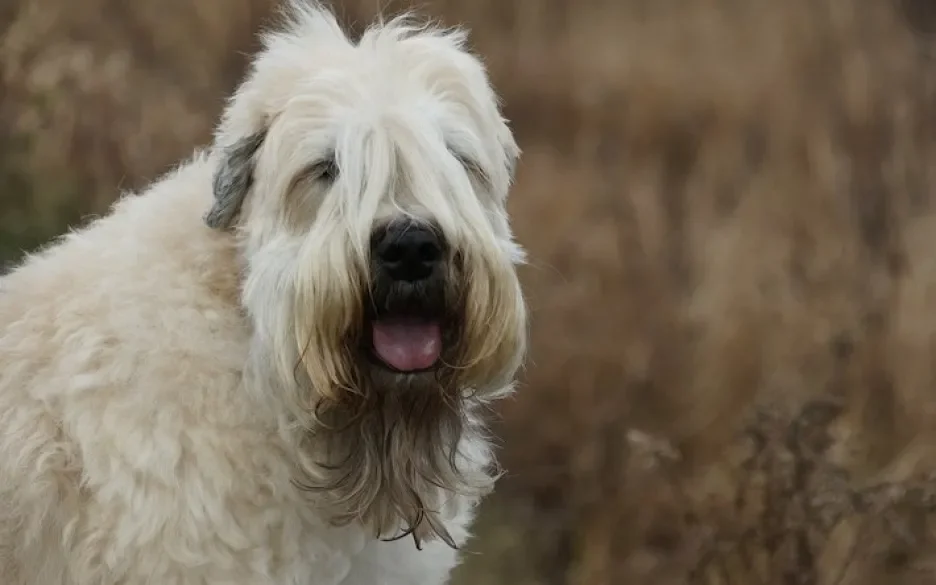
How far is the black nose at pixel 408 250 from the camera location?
Answer: 131 centimetres

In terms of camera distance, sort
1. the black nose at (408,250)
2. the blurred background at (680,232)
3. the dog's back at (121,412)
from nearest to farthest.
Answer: the black nose at (408,250) < the dog's back at (121,412) < the blurred background at (680,232)

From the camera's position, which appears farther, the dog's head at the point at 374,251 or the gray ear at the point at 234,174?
the gray ear at the point at 234,174

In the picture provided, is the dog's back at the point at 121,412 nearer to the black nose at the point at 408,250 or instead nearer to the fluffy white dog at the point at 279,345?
the fluffy white dog at the point at 279,345

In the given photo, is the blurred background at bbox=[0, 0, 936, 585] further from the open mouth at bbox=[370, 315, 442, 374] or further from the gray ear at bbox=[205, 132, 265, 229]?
the open mouth at bbox=[370, 315, 442, 374]

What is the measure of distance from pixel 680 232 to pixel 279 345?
1218 millimetres

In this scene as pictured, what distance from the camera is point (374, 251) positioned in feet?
4.33

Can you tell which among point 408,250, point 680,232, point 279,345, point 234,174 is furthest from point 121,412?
point 680,232

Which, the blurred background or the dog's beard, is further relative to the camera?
the blurred background

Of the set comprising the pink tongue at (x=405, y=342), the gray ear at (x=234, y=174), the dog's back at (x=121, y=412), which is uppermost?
the gray ear at (x=234, y=174)

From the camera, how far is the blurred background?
7.29 ft

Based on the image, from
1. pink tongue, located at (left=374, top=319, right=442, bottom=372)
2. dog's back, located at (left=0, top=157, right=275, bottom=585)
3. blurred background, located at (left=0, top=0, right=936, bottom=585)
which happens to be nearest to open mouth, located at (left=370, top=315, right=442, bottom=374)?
pink tongue, located at (left=374, top=319, right=442, bottom=372)

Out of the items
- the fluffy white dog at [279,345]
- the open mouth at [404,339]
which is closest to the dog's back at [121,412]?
the fluffy white dog at [279,345]

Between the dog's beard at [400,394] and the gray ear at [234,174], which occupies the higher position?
the gray ear at [234,174]

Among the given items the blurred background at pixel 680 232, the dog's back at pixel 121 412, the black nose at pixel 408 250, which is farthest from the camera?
the blurred background at pixel 680 232
